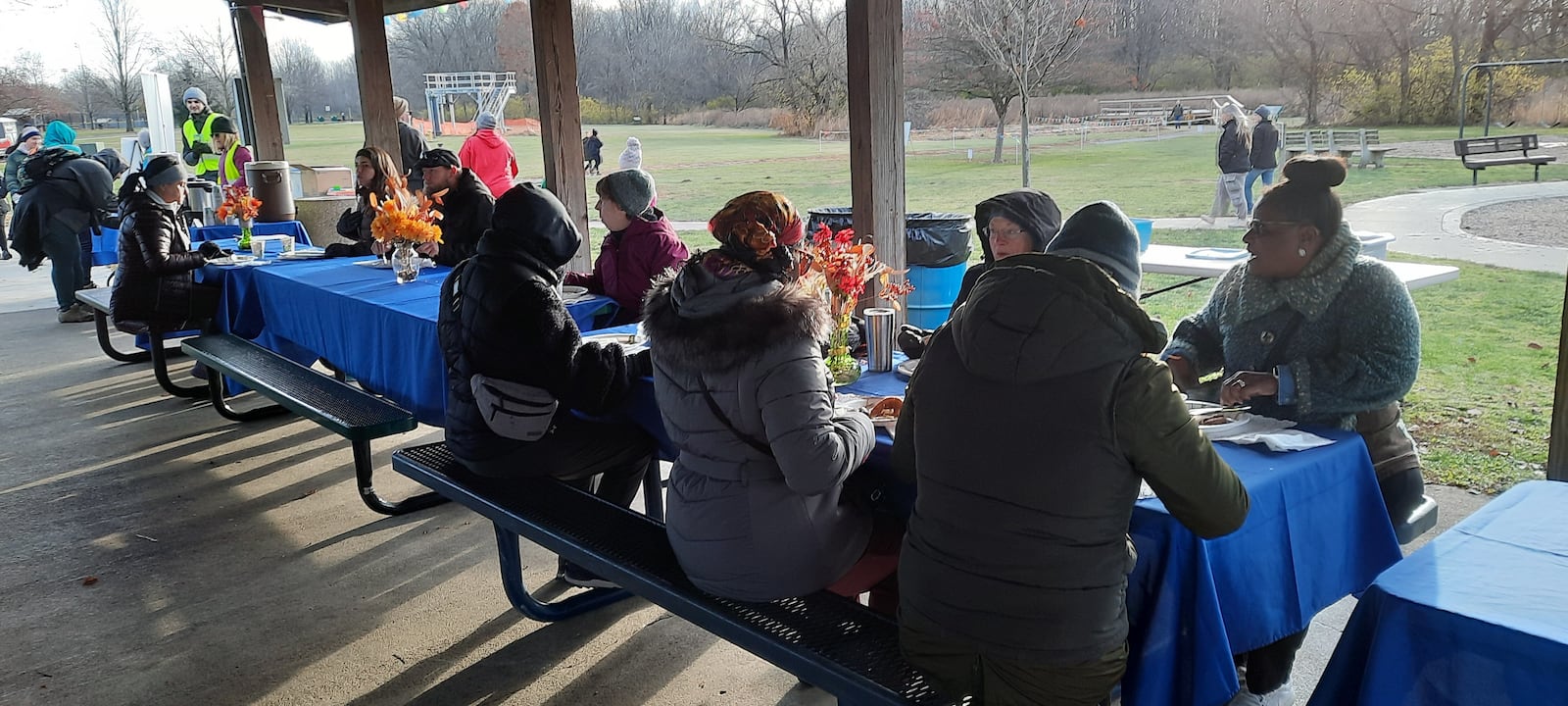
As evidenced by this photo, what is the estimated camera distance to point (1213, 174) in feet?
52.6

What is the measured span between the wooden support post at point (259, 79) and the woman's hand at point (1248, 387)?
7949 mm

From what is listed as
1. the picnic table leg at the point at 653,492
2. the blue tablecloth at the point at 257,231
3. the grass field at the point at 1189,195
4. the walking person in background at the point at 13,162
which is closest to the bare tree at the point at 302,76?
the grass field at the point at 1189,195

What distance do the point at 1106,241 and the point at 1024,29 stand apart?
12915 millimetres

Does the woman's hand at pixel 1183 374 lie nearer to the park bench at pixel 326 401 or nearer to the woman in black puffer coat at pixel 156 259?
the park bench at pixel 326 401

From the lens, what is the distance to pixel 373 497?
3.87m

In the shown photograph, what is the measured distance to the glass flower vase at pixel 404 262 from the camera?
464 centimetres

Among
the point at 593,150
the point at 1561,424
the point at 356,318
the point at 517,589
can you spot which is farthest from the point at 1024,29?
the point at 517,589

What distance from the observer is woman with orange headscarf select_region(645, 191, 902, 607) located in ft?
6.38

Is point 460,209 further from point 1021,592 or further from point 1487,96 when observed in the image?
point 1487,96

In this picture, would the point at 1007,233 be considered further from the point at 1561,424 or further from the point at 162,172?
the point at 162,172

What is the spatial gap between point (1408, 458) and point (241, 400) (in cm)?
561

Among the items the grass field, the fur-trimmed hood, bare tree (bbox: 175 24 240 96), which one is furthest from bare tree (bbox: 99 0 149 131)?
the fur-trimmed hood

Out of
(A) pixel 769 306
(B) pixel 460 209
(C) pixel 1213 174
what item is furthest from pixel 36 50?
(A) pixel 769 306

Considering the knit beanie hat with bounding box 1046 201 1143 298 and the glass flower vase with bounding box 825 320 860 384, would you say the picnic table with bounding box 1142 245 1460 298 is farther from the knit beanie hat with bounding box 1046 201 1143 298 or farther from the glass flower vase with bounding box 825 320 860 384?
the knit beanie hat with bounding box 1046 201 1143 298
